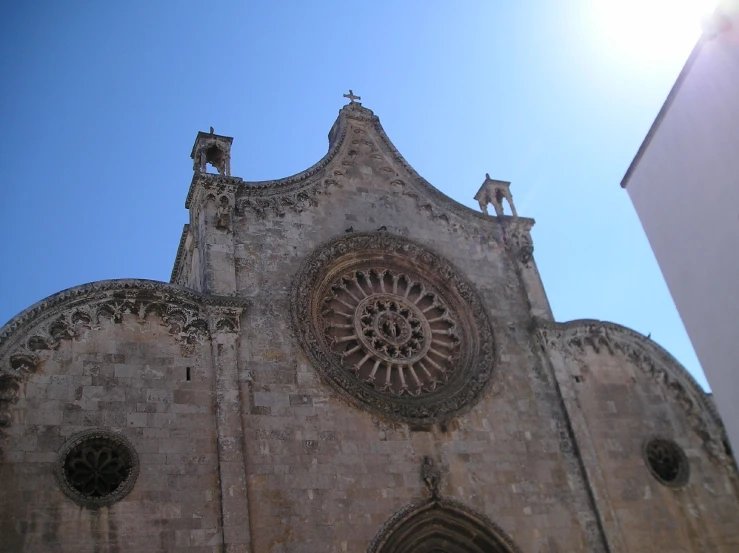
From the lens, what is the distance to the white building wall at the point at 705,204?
928 centimetres

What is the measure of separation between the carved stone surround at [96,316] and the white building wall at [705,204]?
809cm

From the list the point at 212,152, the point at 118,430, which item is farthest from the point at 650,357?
the point at 118,430

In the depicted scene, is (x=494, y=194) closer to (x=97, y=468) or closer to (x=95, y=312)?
(x=95, y=312)

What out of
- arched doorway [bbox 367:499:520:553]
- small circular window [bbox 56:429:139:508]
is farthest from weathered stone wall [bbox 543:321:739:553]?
small circular window [bbox 56:429:139:508]

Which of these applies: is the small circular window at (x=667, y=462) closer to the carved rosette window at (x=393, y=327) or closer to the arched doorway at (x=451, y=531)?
the carved rosette window at (x=393, y=327)

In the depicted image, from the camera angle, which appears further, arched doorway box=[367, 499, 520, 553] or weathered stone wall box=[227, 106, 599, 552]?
arched doorway box=[367, 499, 520, 553]

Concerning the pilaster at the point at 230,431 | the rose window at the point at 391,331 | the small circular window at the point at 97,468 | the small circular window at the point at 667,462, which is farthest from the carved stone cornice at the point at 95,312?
the small circular window at the point at 667,462

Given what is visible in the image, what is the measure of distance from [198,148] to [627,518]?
482 inches

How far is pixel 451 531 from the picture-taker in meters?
14.6

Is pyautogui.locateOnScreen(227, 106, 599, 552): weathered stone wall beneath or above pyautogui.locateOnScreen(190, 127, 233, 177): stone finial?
beneath

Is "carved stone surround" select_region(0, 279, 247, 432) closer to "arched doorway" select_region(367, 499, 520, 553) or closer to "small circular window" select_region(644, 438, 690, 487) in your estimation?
"arched doorway" select_region(367, 499, 520, 553)

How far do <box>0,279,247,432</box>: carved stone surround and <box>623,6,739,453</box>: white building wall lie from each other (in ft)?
26.6

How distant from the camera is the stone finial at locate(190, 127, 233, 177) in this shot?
17045 millimetres

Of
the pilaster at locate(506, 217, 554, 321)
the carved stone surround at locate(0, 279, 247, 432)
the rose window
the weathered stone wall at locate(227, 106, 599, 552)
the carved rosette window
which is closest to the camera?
the carved stone surround at locate(0, 279, 247, 432)
